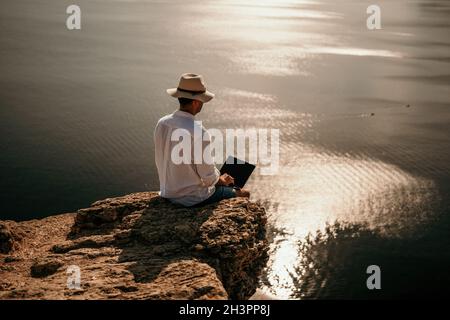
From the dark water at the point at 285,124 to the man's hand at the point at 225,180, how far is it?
1.90m

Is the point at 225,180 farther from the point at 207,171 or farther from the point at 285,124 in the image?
the point at 285,124

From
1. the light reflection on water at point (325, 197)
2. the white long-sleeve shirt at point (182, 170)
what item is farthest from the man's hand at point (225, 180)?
the light reflection on water at point (325, 197)

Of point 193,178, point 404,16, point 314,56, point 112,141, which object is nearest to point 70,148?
point 112,141

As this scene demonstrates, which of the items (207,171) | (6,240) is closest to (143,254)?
(207,171)

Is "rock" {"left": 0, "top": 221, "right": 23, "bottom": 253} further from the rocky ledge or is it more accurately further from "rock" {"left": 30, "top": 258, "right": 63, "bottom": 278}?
"rock" {"left": 30, "top": 258, "right": 63, "bottom": 278}

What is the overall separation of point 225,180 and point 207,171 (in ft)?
1.56

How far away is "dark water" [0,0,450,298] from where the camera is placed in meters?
8.51

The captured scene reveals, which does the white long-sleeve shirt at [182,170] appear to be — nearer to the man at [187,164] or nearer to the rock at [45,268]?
the man at [187,164]

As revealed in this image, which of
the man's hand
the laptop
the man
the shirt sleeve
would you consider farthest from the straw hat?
the laptop

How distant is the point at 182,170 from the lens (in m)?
5.83

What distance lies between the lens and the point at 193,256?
17.4ft

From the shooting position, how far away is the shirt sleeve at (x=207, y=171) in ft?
18.6

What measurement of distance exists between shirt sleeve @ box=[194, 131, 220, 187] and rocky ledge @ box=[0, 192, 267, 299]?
0.30m
